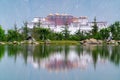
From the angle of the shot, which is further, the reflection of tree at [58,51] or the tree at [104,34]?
the tree at [104,34]

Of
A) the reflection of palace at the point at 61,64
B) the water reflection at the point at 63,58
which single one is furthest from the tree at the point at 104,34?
the reflection of palace at the point at 61,64

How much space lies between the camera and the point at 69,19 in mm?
157000

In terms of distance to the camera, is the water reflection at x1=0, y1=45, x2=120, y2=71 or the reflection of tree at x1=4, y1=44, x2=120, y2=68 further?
the reflection of tree at x1=4, y1=44, x2=120, y2=68

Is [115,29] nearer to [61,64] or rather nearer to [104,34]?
[104,34]

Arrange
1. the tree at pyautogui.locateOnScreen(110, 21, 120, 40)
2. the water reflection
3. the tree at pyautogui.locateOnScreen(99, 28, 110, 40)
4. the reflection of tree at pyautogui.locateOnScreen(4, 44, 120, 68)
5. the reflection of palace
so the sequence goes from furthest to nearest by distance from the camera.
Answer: the tree at pyautogui.locateOnScreen(110, 21, 120, 40), the tree at pyautogui.locateOnScreen(99, 28, 110, 40), the reflection of tree at pyautogui.locateOnScreen(4, 44, 120, 68), the water reflection, the reflection of palace

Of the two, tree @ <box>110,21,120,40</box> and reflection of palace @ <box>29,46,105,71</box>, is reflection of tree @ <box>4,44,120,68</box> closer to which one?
reflection of palace @ <box>29,46,105,71</box>

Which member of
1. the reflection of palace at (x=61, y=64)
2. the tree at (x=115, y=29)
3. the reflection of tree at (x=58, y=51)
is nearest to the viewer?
the reflection of palace at (x=61, y=64)

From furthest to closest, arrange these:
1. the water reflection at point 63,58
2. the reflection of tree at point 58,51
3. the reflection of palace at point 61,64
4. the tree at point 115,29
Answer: the tree at point 115,29, the reflection of tree at point 58,51, the water reflection at point 63,58, the reflection of palace at point 61,64

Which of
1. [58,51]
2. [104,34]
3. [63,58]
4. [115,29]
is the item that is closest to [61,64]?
[63,58]

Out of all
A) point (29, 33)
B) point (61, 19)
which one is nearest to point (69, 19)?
point (61, 19)

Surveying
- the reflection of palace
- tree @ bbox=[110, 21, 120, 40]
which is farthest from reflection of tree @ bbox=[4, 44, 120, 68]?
tree @ bbox=[110, 21, 120, 40]

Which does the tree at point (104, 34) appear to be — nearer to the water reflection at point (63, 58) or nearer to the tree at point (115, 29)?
the tree at point (115, 29)

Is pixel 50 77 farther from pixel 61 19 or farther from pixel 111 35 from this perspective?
pixel 61 19

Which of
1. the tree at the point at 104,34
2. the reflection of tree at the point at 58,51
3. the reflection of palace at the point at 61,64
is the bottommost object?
the reflection of palace at the point at 61,64
